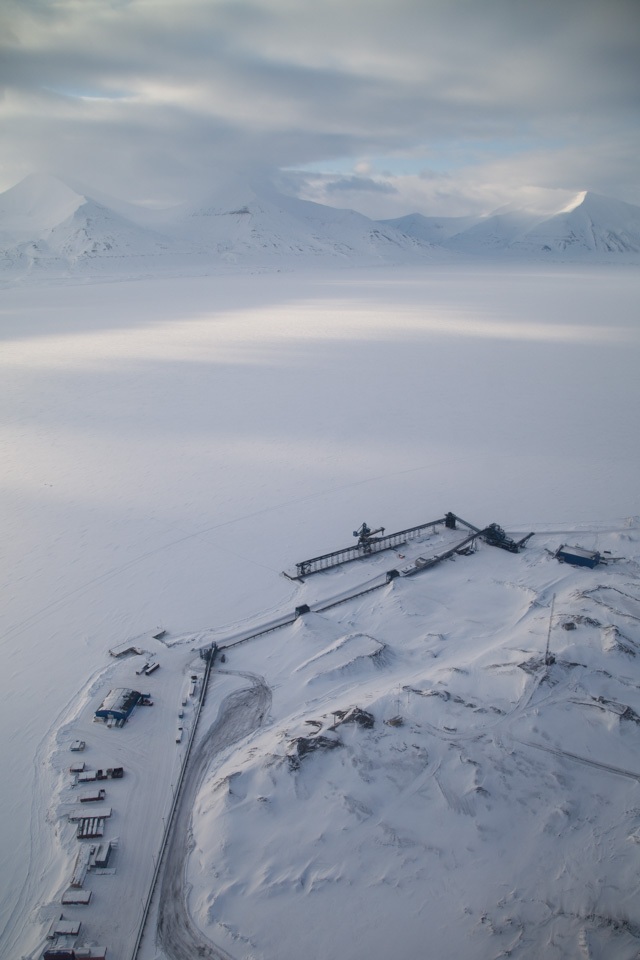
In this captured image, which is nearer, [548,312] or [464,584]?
[464,584]

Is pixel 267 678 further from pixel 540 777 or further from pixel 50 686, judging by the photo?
pixel 540 777

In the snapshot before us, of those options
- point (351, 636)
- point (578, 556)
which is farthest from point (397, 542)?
point (578, 556)

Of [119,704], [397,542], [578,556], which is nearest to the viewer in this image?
[119,704]

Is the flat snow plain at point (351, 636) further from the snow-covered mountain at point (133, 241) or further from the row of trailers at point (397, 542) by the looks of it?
the snow-covered mountain at point (133, 241)

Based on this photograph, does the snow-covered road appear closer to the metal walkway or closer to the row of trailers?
the metal walkway

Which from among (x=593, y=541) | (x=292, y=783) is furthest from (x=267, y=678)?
(x=593, y=541)

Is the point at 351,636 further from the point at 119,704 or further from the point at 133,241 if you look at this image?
the point at 133,241

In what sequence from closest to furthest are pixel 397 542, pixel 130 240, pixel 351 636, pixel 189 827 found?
1. pixel 189 827
2. pixel 351 636
3. pixel 397 542
4. pixel 130 240

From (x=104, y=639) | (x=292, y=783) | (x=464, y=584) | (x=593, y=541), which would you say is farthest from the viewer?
(x=593, y=541)
